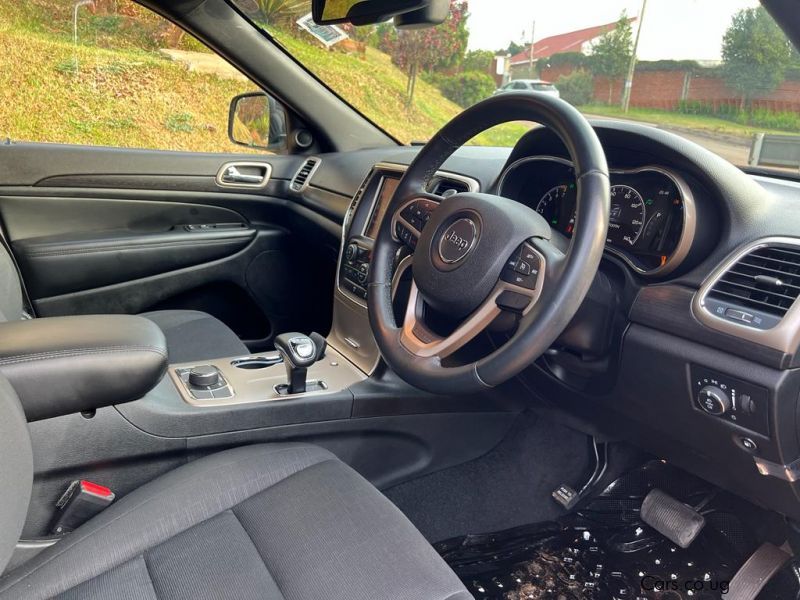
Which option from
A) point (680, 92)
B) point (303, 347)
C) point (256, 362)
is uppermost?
point (680, 92)

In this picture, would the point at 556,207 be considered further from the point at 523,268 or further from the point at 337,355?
the point at 337,355

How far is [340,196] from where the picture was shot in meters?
2.26

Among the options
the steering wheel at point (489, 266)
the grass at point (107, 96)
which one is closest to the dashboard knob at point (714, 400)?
the steering wheel at point (489, 266)

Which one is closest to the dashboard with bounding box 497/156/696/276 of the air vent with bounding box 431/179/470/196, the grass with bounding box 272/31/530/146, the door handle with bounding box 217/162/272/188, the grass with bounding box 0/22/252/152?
the air vent with bounding box 431/179/470/196

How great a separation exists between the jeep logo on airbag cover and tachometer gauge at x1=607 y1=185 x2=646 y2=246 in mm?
358

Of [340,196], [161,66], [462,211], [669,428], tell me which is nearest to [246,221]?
[340,196]

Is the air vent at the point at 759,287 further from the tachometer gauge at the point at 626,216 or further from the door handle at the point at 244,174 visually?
the door handle at the point at 244,174

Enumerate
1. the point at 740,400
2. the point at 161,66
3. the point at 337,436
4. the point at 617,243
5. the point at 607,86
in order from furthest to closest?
the point at 161,66
the point at 607,86
the point at 337,436
the point at 617,243
the point at 740,400

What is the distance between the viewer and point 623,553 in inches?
70.2

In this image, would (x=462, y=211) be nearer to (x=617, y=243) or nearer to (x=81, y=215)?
(x=617, y=243)

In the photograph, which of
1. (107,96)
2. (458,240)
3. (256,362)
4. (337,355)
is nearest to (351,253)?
(337,355)

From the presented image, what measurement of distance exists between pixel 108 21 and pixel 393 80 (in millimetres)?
1072

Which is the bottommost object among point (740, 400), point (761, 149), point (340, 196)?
point (740, 400)

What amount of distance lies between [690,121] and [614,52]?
44 cm
